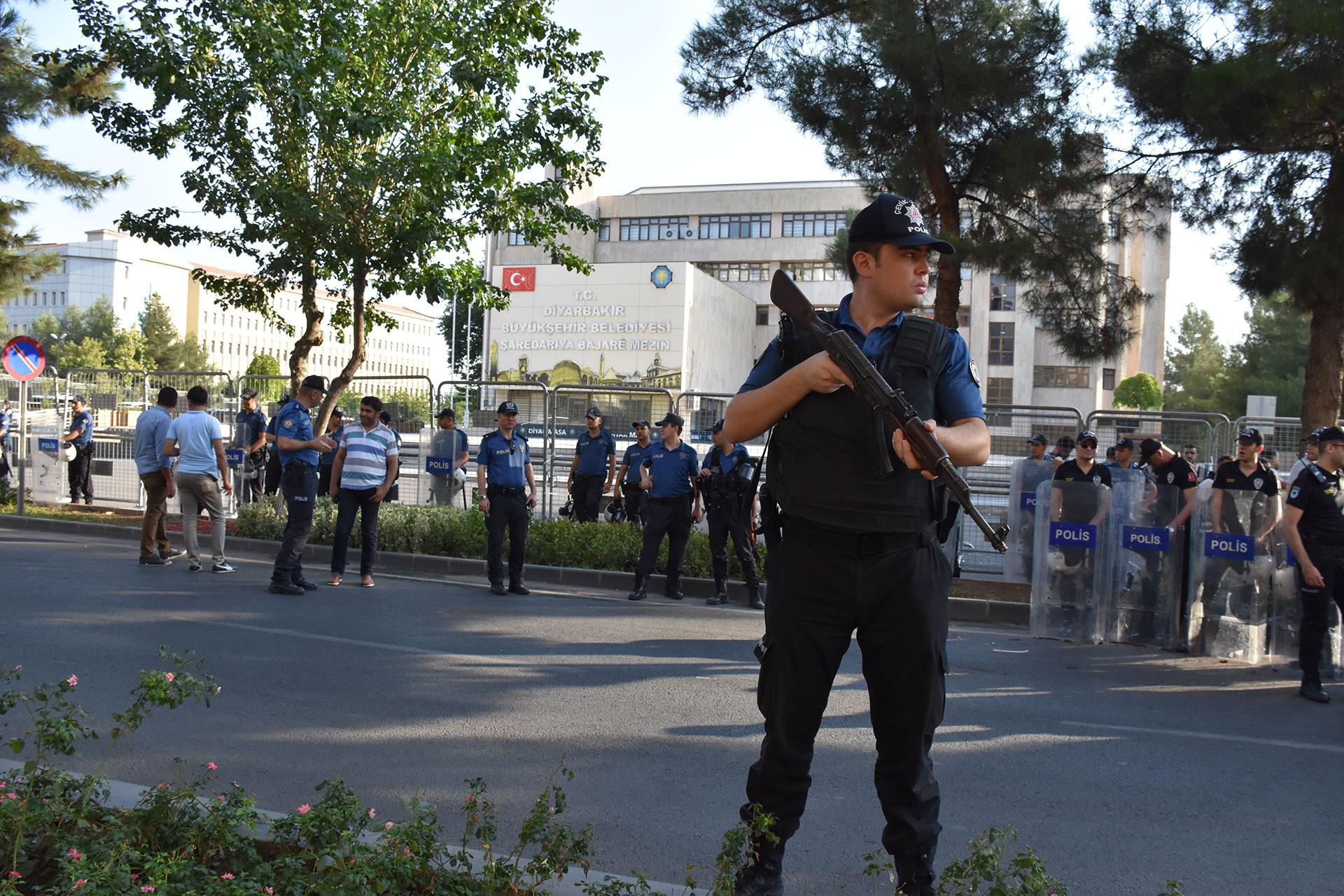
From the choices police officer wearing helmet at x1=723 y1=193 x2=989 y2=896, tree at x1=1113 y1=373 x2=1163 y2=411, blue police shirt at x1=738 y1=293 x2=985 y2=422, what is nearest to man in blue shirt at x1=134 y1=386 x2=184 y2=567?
blue police shirt at x1=738 y1=293 x2=985 y2=422

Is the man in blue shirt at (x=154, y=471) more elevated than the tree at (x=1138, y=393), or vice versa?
the tree at (x=1138, y=393)

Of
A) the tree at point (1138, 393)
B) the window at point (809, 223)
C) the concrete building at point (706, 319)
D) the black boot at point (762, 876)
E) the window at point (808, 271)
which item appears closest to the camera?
the black boot at point (762, 876)

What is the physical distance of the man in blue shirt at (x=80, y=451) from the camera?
665 inches

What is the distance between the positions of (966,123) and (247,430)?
36.1 ft

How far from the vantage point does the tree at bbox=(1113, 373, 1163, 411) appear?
185ft

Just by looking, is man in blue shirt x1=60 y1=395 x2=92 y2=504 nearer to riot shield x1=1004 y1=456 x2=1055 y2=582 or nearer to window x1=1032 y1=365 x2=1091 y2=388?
riot shield x1=1004 y1=456 x2=1055 y2=582

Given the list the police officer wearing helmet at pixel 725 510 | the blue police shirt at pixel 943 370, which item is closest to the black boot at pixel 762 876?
the blue police shirt at pixel 943 370

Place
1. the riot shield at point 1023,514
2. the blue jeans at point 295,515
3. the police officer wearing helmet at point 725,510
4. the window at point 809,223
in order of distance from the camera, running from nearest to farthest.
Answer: the blue jeans at point 295,515 → the police officer wearing helmet at point 725,510 → the riot shield at point 1023,514 → the window at point 809,223

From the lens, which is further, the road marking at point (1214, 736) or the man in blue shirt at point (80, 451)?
the man in blue shirt at point (80, 451)

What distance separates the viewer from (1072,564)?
9.30 m

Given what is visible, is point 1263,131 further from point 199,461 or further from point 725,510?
point 199,461

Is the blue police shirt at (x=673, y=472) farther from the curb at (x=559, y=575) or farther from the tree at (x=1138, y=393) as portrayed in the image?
the tree at (x=1138, y=393)

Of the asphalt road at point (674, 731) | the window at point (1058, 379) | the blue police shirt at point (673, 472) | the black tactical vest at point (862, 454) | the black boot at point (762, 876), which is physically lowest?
the asphalt road at point (674, 731)

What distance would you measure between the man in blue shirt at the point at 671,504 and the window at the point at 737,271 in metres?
66.0
